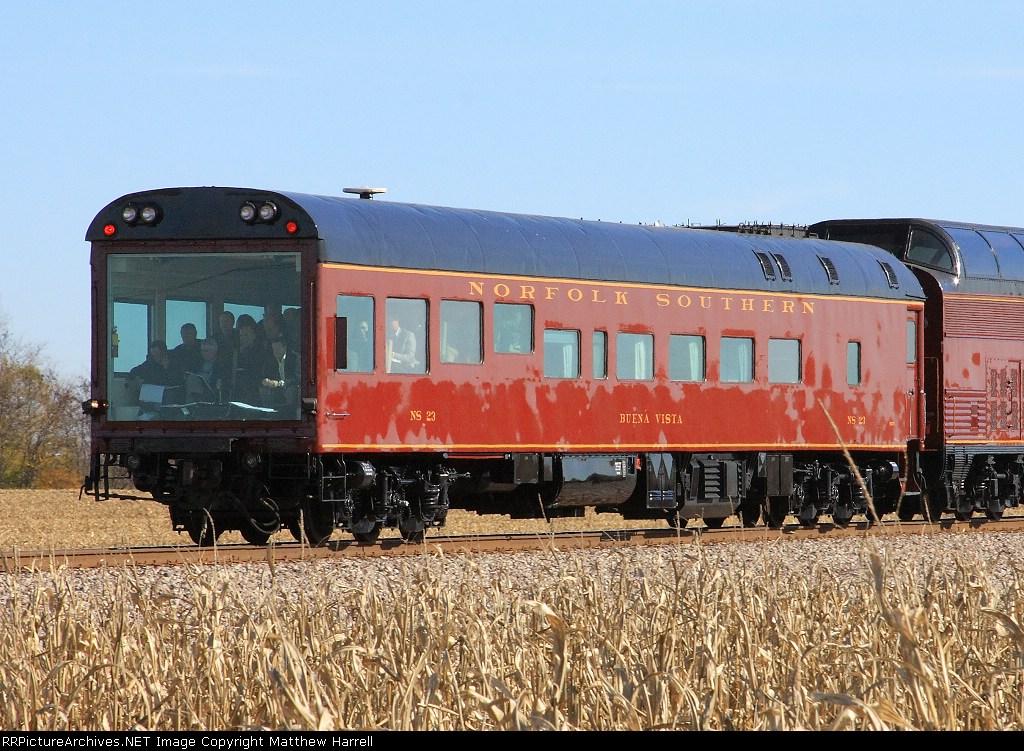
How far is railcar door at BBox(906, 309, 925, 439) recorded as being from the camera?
19.5m

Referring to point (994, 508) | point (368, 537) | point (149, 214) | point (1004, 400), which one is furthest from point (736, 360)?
point (149, 214)

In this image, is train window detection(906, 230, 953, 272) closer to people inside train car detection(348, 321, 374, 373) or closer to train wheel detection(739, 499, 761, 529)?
train wheel detection(739, 499, 761, 529)

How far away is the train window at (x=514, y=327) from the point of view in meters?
15.5

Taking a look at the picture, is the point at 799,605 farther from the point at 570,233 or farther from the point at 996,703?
the point at 570,233

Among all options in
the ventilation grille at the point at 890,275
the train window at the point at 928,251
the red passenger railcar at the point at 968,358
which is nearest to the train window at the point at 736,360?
the ventilation grille at the point at 890,275

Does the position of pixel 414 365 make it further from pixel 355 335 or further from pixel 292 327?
pixel 292 327

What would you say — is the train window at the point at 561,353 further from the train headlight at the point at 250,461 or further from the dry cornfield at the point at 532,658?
the dry cornfield at the point at 532,658

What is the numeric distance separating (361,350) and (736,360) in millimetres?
4793

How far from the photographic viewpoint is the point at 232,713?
5891 millimetres

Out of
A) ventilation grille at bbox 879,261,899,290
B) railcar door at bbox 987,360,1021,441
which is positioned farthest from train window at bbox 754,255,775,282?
railcar door at bbox 987,360,1021,441

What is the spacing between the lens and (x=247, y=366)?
14.7m

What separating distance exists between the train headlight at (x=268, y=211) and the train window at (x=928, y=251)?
916 cm
